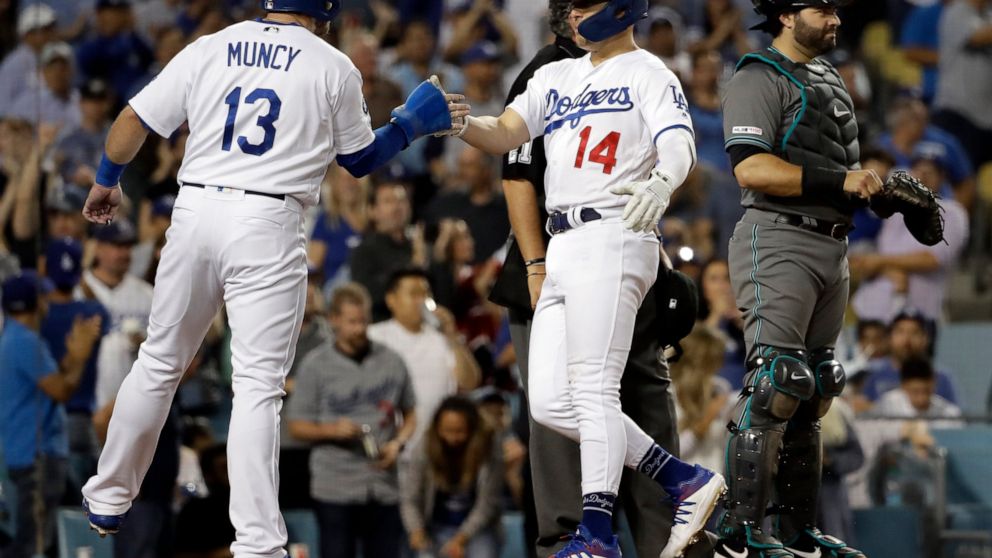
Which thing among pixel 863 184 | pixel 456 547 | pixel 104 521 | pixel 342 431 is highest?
pixel 863 184

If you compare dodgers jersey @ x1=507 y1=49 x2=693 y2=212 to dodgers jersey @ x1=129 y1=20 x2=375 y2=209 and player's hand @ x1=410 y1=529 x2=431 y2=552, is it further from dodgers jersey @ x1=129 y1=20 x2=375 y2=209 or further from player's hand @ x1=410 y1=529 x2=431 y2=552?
Answer: player's hand @ x1=410 y1=529 x2=431 y2=552

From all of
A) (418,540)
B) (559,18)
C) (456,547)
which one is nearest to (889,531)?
(456,547)

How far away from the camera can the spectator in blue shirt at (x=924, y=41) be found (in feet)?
38.3

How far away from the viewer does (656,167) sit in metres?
4.52

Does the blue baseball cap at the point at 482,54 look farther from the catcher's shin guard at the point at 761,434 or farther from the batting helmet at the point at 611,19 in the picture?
the catcher's shin guard at the point at 761,434

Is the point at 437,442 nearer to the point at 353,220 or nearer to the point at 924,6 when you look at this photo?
the point at 353,220

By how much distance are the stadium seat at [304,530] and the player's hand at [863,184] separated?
4.05 m

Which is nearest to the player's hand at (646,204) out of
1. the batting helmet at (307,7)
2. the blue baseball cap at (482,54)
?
the batting helmet at (307,7)

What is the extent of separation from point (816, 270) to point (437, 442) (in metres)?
3.46

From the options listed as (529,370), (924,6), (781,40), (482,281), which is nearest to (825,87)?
(781,40)

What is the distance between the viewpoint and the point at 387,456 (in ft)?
26.0

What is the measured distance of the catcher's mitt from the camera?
16.1 feet

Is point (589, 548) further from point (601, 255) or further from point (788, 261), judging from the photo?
point (788, 261)

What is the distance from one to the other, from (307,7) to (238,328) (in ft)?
3.50
